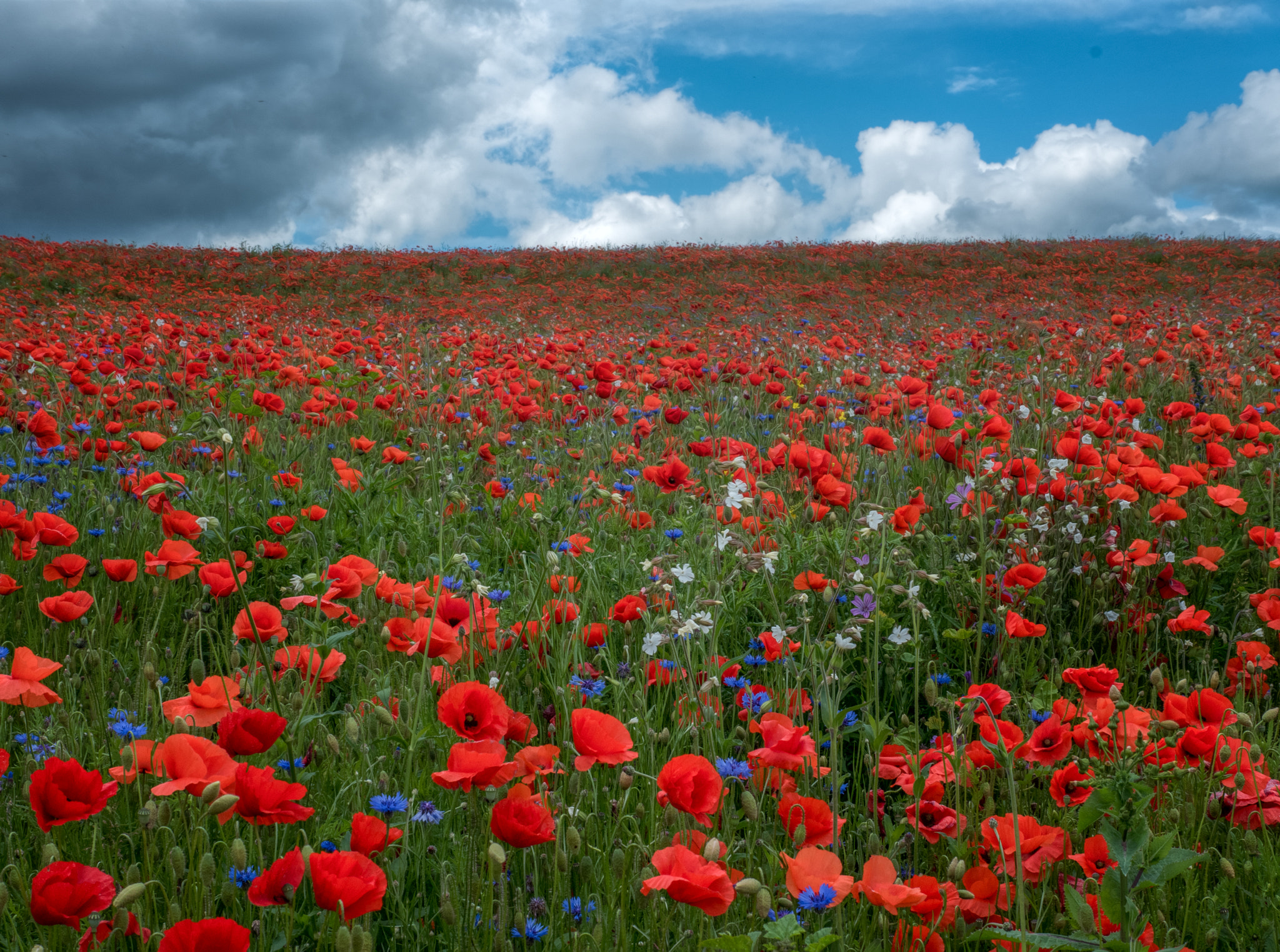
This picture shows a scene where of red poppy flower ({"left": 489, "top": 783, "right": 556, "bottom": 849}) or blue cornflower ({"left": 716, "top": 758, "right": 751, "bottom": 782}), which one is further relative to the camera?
blue cornflower ({"left": 716, "top": 758, "right": 751, "bottom": 782})

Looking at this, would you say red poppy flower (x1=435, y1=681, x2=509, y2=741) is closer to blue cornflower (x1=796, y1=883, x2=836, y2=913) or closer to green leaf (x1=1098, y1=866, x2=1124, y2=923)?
blue cornflower (x1=796, y1=883, x2=836, y2=913)

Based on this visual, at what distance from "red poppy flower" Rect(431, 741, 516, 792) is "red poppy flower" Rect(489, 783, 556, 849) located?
41 mm

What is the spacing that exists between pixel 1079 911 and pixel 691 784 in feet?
1.68

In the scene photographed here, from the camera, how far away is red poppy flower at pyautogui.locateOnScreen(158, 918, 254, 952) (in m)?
0.92

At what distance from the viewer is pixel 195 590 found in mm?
2744

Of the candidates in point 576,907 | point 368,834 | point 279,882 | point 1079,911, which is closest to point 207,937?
point 279,882

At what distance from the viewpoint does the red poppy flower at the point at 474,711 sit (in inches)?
46.6

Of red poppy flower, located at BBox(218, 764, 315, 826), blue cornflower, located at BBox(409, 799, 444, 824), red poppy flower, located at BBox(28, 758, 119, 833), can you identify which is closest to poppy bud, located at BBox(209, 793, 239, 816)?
red poppy flower, located at BBox(218, 764, 315, 826)

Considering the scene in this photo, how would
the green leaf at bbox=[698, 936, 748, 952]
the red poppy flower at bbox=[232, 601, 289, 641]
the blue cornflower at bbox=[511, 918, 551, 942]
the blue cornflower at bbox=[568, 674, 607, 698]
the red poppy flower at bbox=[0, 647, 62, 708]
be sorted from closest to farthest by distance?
1. the green leaf at bbox=[698, 936, 748, 952]
2. the blue cornflower at bbox=[511, 918, 551, 942]
3. the red poppy flower at bbox=[0, 647, 62, 708]
4. the red poppy flower at bbox=[232, 601, 289, 641]
5. the blue cornflower at bbox=[568, 674, 607, 698]

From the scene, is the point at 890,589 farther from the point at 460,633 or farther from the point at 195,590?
the point at 195,590

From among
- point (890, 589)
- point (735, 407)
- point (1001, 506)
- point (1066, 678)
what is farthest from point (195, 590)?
point (735, 407)

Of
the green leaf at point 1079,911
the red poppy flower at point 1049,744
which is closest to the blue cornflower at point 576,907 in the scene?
the green leaf at point 1079,911

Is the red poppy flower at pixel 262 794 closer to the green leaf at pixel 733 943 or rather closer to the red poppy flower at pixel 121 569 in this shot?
the green leaf at pixel 733 943

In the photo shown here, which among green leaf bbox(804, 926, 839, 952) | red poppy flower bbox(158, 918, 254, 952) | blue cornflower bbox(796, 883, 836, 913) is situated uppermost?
red poppy flower bbox(158, 918, 254, 952)
